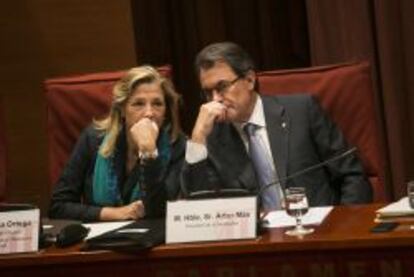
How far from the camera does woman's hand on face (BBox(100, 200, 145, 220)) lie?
2635mm

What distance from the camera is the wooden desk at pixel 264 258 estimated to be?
171 centimetres

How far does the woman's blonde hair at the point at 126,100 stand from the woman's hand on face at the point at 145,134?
0.11 m

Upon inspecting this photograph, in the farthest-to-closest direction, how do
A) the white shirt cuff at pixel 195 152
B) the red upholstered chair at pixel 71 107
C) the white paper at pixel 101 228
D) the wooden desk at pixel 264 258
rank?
the red upholstered chair at pixel 71 107
the white shirt cuff at pixel 195 152
the white paper at pixel 101 228
the wooden desk at pixel 264 258

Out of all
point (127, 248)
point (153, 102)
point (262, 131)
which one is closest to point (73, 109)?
point (153, 102)

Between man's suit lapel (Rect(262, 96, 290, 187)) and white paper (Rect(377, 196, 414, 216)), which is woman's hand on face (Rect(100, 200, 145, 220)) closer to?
man's suit lapel (Rect(262, 96, 290, 187))

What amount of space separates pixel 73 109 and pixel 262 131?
28.4 inches

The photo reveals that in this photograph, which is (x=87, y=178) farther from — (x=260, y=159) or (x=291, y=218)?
(x=291, y=218)

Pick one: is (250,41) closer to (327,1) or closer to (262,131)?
(327,1)

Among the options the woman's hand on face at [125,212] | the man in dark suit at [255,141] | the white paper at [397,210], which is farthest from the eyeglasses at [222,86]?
the white paper at [397,210]

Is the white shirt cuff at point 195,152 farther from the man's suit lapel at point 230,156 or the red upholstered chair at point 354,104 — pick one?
the red upholstered chair at point 354,104

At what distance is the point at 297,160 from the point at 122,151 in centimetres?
66

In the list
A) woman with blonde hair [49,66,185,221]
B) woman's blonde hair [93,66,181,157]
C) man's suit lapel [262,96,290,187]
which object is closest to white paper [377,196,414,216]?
man's suit lapel [262,96,290,187]

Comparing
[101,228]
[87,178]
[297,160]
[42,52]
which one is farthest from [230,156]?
[42,52]

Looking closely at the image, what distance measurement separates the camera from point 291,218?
2066 millimetres
